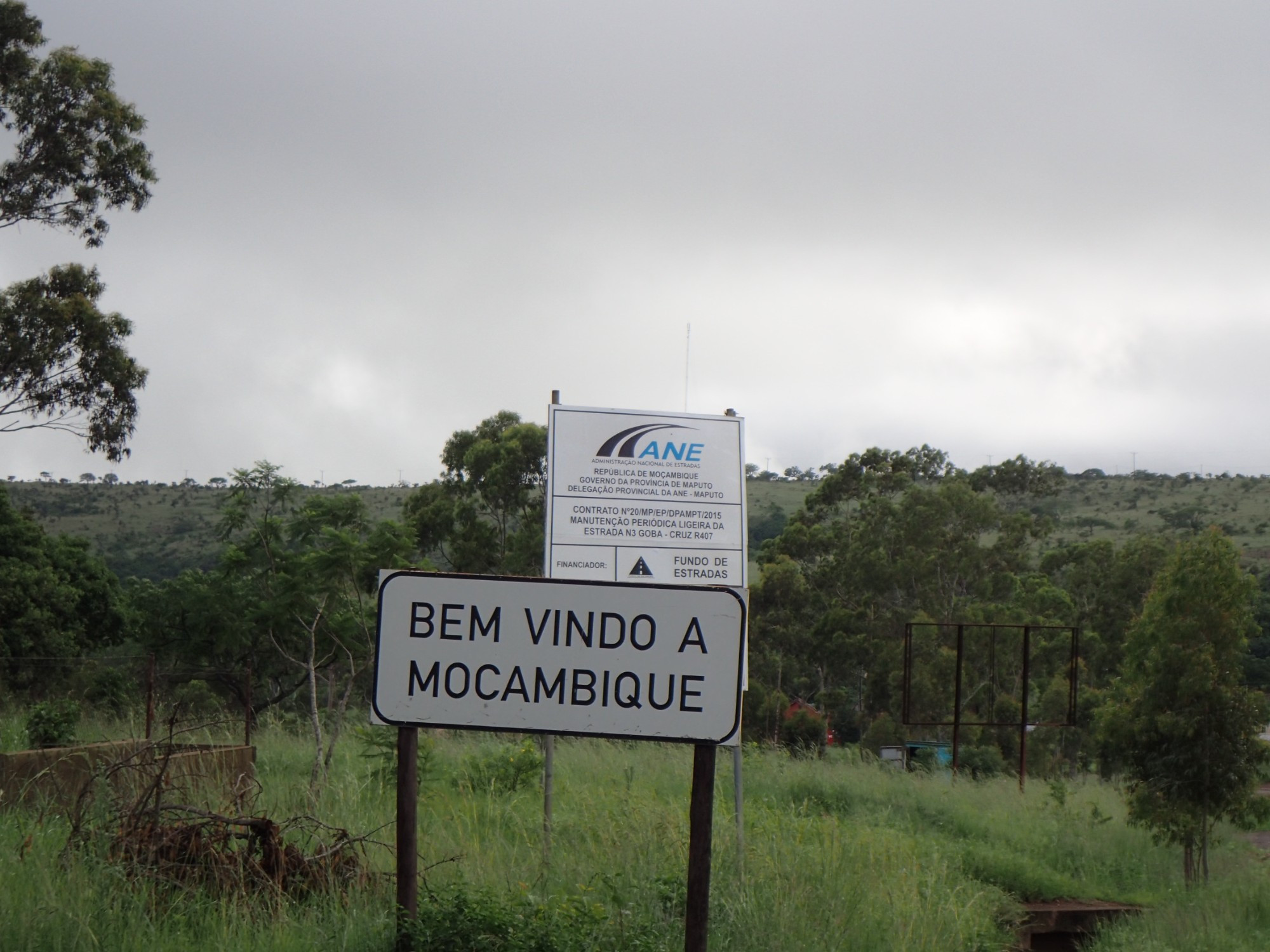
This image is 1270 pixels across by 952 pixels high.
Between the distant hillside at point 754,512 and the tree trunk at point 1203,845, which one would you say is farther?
the distant hillside at point 754,512

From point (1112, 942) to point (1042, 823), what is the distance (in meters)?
A: 4.11

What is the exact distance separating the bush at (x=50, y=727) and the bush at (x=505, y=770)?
119 inches

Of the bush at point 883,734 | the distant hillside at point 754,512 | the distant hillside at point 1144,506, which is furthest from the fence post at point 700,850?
the distant hillside at point 1144,506

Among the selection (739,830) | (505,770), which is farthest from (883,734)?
(739,830)

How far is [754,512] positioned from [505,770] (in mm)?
52595

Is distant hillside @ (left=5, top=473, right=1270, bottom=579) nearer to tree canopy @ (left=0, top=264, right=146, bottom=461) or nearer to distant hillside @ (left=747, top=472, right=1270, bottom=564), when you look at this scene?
distant hillside @ (left=747, top=472, right=1270, bottom=564)

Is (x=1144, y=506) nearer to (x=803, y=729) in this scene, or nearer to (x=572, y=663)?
(x=803, y=729)

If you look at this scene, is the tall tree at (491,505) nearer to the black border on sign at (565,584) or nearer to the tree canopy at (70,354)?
the tree canopy at (70,354)

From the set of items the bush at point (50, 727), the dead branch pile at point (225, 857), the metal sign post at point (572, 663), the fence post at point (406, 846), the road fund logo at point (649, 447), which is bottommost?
the bush at point (50, 727)

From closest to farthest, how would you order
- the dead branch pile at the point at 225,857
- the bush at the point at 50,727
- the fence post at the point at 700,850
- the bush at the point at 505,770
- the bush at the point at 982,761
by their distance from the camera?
the fence post at the point at 700,850 < the dead branch pile at the point at 225,857 < the bush at the point at 50,727 < the bush at the point at 505,770 < the bush at the point at 982,761

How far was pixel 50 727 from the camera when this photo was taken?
30.2 ft

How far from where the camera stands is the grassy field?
495 centimetres

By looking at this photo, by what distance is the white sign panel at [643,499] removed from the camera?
321 inches

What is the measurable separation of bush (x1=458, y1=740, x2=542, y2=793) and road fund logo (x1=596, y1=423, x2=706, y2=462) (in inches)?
131
